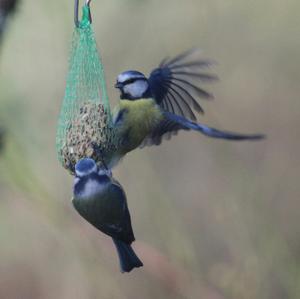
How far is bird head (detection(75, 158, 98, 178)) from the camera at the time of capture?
5.70 feet

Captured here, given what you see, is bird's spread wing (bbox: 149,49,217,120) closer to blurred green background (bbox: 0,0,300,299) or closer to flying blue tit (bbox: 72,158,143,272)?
flying blue tit (bbox: 72,158,143,272)

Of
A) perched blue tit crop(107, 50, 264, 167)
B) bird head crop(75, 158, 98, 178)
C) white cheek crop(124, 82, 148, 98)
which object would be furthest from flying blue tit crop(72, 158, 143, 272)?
white cheek crop(124, 82, 148, 98)

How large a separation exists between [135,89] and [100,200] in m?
0.35

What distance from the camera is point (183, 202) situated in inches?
171

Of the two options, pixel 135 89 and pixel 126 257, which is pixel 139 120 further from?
pixel 126 257

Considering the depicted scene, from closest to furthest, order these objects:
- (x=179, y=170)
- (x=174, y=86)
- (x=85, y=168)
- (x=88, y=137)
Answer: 1. (x=85, y=168)
2. (x=88, y=137)
3. (x=174, y=86)
4. (x=179, y=170)

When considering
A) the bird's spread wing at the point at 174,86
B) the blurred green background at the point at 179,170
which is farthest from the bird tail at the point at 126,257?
the blurred green background at the point at 179,170

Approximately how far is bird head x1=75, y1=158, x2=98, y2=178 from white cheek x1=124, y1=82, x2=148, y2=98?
0.88 feet

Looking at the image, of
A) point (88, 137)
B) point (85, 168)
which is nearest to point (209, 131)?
point (85, 168)

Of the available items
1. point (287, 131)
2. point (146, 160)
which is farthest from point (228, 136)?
point (287, 131)

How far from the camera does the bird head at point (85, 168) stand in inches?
68.4

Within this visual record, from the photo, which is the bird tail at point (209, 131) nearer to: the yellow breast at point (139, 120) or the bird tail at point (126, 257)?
the yellow breast at point (139, 120)

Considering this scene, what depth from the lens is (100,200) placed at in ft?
5.74

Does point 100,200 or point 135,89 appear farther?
point 135,89
